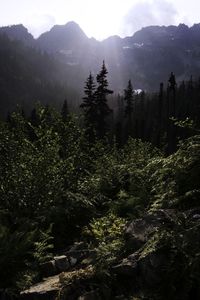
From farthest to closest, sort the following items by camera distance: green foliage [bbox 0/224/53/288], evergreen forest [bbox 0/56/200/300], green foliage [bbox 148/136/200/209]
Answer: green foliage [bbox 0/224/53/288], green foliage [bbox 148/136/200/209], evergreen forest [bbox 0/56/200/300]

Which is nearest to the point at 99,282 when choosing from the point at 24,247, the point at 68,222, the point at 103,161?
the point at 24,247

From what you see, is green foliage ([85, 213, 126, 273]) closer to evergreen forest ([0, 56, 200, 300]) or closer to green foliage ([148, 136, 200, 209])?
evergreen forest ([0, 56, 200, 300])

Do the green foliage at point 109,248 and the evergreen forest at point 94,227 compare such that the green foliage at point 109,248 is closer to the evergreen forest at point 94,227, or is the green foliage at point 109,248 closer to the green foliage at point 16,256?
the evergreen forest at point 94,227

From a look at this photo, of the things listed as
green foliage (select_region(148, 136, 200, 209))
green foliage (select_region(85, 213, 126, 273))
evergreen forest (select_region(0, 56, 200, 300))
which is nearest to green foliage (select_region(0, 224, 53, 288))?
evergreen forest (select_region(0, 56, 200, 300))

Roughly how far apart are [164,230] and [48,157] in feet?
21.2

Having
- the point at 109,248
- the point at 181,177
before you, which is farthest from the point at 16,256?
the point at 181,177

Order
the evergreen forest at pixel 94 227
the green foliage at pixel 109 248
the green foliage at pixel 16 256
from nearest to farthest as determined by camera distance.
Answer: the evergreen forest at pixel 94 227
the green foliage at pixel 109 248
the green foliage at pixel 16 256

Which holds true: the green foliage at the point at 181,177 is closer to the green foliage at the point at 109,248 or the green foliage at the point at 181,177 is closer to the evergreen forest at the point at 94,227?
the evergreen forest at the point at 94,227

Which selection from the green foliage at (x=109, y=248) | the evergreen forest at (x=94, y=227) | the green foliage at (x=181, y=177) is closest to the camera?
the evergreen forest at (x=94, y=227)

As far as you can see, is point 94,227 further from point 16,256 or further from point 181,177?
point 181,177

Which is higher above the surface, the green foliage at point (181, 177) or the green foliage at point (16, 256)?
the green foliage at point (181, 177)

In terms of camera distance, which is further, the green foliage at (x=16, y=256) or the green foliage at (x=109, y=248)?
the green foliage at (x=16, y=256)

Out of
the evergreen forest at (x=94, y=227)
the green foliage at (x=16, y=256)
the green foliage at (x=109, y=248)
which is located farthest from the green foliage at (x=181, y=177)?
the green foliage at (x=16, y=256)

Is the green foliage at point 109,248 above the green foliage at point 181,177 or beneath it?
beneath
